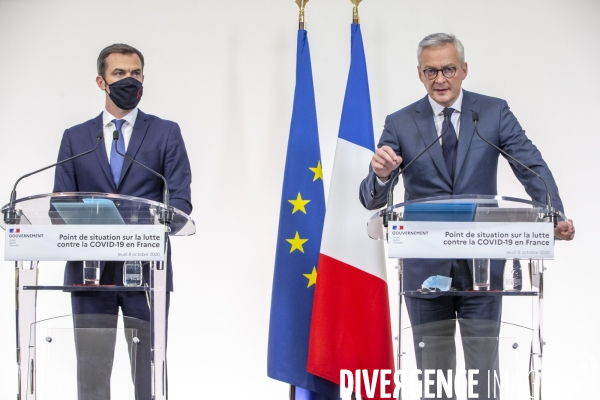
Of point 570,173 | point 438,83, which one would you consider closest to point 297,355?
point 438,83

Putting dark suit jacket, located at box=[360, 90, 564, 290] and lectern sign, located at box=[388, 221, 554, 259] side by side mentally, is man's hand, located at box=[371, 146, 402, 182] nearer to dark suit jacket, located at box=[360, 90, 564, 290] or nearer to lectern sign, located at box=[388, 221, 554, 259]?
dark suit jacket, located at box=[360, 90, 564, 290]

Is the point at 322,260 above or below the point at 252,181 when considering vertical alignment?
below

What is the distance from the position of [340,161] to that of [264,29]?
1134 millimetres

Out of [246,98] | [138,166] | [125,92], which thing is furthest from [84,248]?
[246,98]

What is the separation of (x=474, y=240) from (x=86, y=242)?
120 cm

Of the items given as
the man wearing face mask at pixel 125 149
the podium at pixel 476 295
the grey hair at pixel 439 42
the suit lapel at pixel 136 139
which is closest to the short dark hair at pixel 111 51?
the man wearing face mask at pixel 125 149

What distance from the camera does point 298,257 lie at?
387cm

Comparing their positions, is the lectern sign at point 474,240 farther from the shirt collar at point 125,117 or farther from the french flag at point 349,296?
the shirt collar at point 125,117

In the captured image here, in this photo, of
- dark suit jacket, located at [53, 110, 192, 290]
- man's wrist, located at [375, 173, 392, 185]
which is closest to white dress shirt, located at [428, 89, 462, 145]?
man's wrist, located at [375, 173, 392, 185]

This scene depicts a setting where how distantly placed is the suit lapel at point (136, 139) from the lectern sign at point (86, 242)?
2.30 feet

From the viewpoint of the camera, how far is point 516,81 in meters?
4.49

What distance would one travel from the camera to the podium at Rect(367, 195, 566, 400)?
94.7 inches

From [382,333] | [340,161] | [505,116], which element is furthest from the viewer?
[340,161]

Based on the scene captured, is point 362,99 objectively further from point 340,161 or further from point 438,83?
point 438,83
